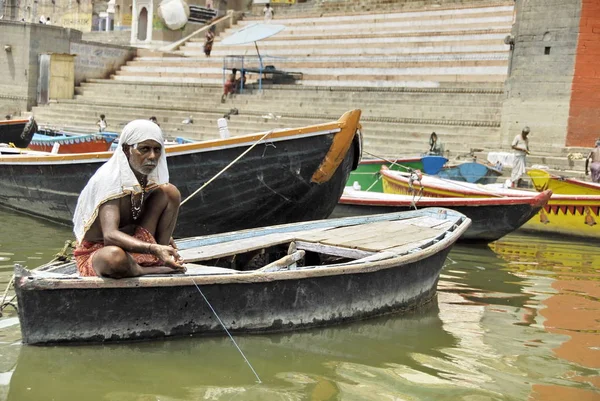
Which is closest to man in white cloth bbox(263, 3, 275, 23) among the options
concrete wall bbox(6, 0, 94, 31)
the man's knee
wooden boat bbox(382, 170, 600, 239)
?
concrete wall bbox(6, 0, 94, 31)

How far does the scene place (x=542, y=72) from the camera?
15617 mm

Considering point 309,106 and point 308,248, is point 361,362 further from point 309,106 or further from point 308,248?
point 309,106

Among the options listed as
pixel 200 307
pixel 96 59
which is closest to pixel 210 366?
pixel 200 307

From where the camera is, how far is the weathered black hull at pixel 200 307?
15.6ft

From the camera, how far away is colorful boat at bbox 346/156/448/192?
541 inches

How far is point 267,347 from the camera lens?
17.2 feet

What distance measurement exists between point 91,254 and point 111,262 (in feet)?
0.93

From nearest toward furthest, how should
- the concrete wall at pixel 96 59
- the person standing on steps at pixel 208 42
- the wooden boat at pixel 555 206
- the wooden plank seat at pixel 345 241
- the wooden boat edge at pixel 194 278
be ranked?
the wooden boat edge at pixel 194 278, the wooden plank seat at pixel 345 241, the wooden boat at pixel 555 206, the concrete wall at pixel 96 59, the person standing on steps at pixel 208 42

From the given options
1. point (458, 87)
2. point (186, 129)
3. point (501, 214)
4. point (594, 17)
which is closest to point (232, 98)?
point (186, 129)

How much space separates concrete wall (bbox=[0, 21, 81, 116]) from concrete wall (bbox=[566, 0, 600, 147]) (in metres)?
15.2

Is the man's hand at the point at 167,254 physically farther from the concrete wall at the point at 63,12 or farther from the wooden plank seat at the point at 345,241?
the concrete wall at the point at 63,12

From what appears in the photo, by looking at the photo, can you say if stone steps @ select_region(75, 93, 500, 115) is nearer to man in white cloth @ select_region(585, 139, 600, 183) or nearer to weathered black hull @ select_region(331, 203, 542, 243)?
man in white cloth @ select_region(585, 139, 600, 183)

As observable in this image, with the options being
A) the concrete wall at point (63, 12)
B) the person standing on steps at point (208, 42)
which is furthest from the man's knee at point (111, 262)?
the concrete wall at point (63, 12)

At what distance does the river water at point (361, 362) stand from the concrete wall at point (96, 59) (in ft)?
60.7
